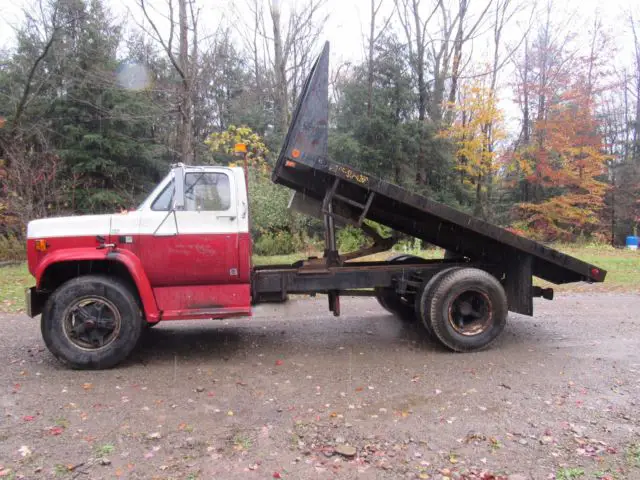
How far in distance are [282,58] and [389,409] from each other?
1708 centimetres

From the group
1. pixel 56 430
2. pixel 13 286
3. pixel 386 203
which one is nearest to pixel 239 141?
pixel 13 286

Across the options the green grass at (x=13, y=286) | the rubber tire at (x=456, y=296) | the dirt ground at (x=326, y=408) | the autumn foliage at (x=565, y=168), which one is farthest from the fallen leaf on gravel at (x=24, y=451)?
the autumn foliage at (x=565, y=168)

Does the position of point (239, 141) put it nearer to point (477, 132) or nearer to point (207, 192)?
point (207, 192)

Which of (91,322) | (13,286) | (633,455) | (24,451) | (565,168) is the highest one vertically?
(565,168)

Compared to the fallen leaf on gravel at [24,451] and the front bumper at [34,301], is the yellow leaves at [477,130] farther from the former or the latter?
the fallen leaf on gravel at [24,451]

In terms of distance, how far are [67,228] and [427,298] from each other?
4.02 meters

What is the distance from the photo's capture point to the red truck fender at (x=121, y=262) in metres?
4.95

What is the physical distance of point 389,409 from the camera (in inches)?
163

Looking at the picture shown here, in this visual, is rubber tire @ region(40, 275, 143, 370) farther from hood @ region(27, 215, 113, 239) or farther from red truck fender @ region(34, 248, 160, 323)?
hood @ region(27, 215, 113, 239)

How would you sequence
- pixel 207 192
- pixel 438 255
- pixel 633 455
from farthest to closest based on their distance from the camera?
pixel 438 255, pixel 207 192, pixel 633 455

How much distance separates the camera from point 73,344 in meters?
5.04

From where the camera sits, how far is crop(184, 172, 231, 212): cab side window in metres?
5.31

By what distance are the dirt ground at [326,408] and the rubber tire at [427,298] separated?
377 millimetres

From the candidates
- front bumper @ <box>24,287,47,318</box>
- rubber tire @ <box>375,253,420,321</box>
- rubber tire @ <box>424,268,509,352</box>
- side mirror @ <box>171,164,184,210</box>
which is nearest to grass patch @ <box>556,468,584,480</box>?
rubber tire @ <box>424,268,509,352</box>
